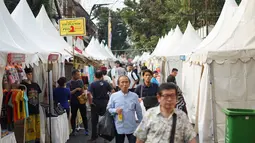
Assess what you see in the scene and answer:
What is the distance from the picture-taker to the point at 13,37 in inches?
290

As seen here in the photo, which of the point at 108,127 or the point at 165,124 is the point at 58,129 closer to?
the point at 108,127

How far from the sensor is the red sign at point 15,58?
5946mm

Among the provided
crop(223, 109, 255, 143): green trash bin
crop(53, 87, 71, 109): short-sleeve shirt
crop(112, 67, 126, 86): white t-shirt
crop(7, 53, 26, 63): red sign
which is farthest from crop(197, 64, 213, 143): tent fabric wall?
crop(112, 67, 126, 86): white t-shirt

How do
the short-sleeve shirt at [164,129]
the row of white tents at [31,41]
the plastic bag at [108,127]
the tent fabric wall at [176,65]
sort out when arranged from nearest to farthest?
the short-sleeve shirt at [164,129], the plastic bag at [108,127], the row of white tents at [31,41], the tent fabric wall at [176,65]

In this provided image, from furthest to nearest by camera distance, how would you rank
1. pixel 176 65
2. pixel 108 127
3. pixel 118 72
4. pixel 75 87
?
pixel 176 65 → pixel 118 72 → pixel 75 87 → pixel 108 127

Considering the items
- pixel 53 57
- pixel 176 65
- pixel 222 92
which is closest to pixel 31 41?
pixel 53 57

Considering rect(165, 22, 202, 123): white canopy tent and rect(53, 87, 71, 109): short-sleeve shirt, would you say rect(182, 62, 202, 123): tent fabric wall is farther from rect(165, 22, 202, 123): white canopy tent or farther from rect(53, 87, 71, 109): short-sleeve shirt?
rect(165, 22, 202, 123): white canopy tent

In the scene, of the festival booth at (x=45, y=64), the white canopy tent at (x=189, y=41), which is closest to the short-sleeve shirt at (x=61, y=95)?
the festival booth at (x=45, y=64)

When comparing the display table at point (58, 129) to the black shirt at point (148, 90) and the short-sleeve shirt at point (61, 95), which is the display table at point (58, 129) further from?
the black shirt at point (148, 90)

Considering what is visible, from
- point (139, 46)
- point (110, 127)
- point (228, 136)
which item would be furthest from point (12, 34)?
point (139, 46)

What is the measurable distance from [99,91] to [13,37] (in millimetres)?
2512

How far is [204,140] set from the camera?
8414 millimetres

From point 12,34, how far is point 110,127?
3.18 m

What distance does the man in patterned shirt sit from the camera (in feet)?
11.2
